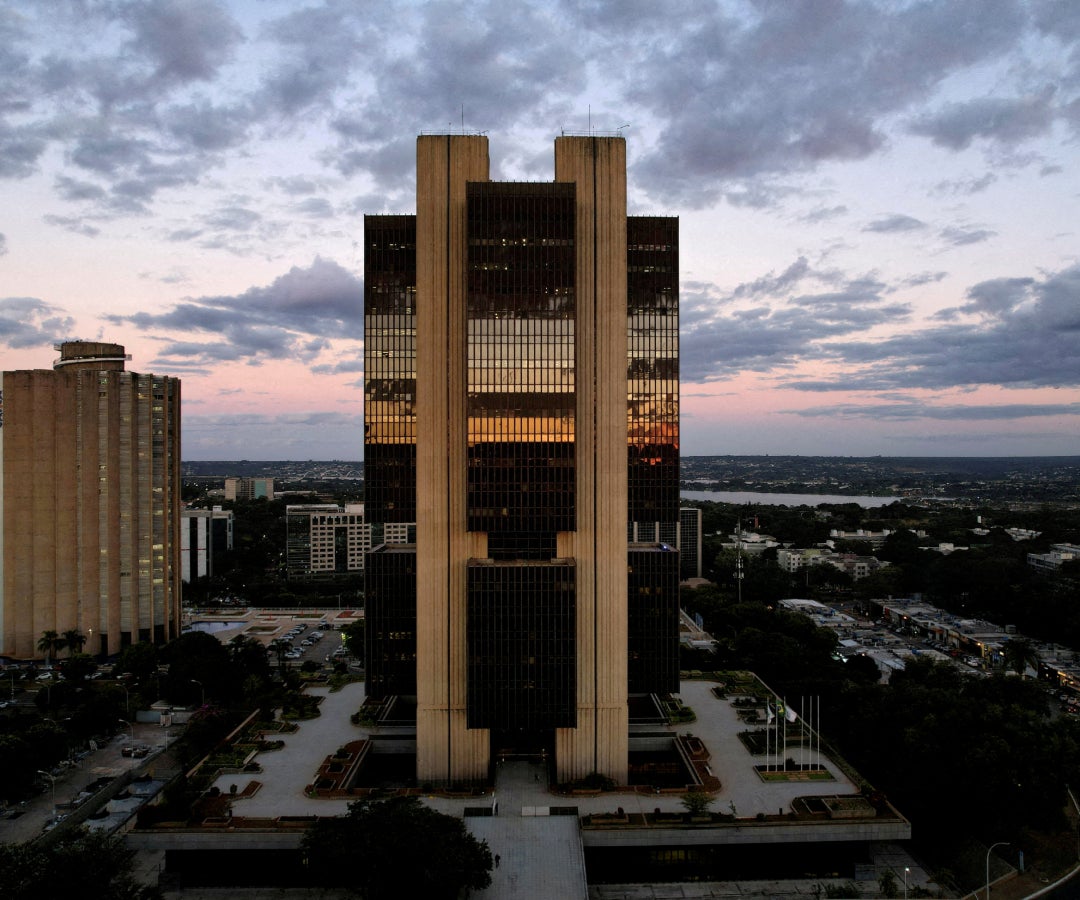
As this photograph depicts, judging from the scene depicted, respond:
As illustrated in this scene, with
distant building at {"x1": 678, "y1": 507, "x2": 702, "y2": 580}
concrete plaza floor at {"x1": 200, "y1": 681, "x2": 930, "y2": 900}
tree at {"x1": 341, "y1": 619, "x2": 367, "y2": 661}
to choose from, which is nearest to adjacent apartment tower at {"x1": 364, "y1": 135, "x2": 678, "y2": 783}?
concrete plaza floor at {"x1": 200, "y1": 681, "x2": 930, "y2": 900}

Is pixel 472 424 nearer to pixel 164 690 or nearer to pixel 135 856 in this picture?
pixel 135 856

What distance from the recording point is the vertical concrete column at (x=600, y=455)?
63281mm

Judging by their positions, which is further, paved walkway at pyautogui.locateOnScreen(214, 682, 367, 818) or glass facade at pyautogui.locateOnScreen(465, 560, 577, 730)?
glass facade at pyautogui.locateOnScreen(465, 560, 577, 730)

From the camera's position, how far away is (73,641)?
357 ft

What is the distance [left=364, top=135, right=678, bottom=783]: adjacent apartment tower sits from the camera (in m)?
61.8

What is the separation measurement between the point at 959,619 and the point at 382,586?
10734 cm

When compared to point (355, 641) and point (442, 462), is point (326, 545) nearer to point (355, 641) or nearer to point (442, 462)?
point (355, 641)

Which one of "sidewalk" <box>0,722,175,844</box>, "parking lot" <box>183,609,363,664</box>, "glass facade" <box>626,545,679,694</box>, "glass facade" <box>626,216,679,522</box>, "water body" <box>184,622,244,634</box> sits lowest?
"parking lot" <box>183,609,363,664</box>

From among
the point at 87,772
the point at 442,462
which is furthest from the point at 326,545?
the point at 442,462

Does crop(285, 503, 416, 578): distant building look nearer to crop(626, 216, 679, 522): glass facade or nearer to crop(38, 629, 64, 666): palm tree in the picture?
crop(38, 629, 64, 666): palm tree

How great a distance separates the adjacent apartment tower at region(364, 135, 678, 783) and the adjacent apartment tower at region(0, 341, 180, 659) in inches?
2981

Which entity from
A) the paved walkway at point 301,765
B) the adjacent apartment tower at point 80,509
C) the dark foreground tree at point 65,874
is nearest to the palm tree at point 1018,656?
the paved walkway at point 301,765

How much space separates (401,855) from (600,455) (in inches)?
1296

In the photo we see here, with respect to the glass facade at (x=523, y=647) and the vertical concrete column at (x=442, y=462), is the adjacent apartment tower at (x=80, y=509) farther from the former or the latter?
the glass facade at (x=523, y=647)
